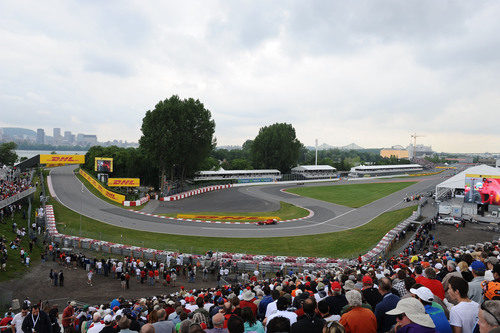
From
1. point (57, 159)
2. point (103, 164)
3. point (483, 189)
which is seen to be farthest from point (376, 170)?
point (57, 159)

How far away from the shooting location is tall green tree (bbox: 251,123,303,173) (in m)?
86.6

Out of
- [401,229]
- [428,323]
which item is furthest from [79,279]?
[401,229]

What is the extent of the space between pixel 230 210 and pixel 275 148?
152 feet

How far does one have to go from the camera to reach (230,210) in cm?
4328

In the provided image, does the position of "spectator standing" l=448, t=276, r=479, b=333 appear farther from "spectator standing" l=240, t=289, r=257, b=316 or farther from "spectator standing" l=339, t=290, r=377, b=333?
"spectator standing" l=240, t=289, r=257, b=316

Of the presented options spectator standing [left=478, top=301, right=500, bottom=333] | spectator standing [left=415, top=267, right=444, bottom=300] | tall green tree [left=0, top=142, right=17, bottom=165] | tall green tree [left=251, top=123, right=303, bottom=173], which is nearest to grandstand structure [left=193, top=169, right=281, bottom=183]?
tall green tree [left=251, top=123, right=303, bottom=173]

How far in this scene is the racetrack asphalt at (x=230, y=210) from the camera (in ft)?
107

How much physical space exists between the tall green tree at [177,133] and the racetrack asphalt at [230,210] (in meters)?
8.33

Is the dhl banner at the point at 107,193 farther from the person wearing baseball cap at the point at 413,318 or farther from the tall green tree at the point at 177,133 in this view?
the person wearing baseball cap at the point at 413,318

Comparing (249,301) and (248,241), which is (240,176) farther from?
(249,301)

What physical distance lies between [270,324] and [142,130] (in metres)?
52.9

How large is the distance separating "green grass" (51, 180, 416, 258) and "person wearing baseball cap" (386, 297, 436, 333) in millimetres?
21546

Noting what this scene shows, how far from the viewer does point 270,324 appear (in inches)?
195

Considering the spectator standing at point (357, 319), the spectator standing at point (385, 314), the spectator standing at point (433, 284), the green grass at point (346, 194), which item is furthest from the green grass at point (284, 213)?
the spectator standing at point (357, 319)
